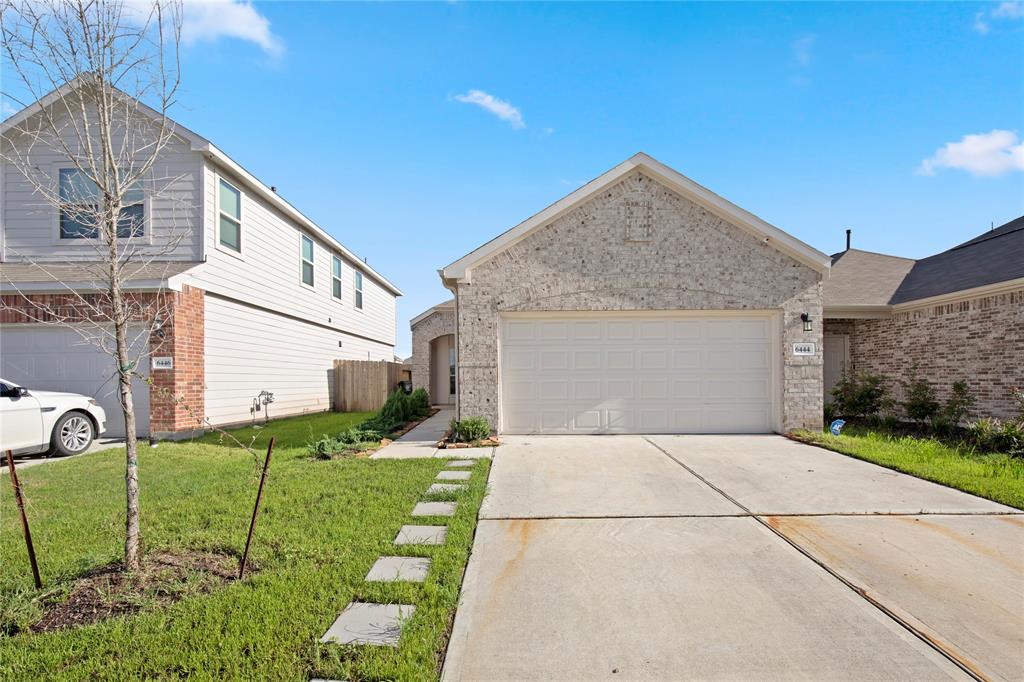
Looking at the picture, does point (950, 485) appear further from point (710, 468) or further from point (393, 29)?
point (393, 29)

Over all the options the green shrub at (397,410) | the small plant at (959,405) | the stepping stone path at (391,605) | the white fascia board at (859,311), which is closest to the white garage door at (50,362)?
the green shrub at (397,410)

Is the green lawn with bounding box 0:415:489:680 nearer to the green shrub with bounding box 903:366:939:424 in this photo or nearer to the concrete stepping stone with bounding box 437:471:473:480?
the concrete stepping stone with bounding box 437:471:473:480

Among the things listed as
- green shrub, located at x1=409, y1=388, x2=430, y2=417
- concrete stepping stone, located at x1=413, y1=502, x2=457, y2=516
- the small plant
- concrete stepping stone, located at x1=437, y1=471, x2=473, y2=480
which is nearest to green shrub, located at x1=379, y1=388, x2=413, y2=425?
green shrub, located at x1=409, y1=388, x2=430, y2=417

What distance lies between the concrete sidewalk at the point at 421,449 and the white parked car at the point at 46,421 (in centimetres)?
503

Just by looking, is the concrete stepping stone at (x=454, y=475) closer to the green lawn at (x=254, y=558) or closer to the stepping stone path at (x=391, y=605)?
the green lawn at (x=254, y=558)

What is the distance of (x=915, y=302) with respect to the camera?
11.6 meters

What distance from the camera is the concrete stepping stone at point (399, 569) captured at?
3.54 metres

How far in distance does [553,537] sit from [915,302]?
38.7 ft

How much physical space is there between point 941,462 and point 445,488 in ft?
23.7

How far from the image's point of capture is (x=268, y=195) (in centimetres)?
1257

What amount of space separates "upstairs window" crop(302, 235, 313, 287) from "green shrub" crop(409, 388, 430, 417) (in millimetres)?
4964

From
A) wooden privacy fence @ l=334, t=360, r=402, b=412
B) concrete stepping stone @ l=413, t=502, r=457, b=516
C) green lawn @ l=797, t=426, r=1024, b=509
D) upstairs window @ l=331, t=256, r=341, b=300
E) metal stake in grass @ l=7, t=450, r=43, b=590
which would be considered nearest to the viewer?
metal stake in grass @ l=7, t=450, r=43, b=590

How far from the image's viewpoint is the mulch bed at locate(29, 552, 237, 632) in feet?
10.3

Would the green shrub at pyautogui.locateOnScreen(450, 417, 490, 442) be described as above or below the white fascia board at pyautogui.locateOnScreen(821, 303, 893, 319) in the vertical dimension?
below
